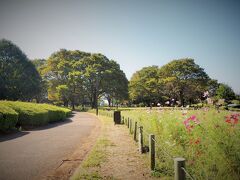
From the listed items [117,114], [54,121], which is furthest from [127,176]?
[54,121]

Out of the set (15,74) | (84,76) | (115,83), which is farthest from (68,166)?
(84,76)

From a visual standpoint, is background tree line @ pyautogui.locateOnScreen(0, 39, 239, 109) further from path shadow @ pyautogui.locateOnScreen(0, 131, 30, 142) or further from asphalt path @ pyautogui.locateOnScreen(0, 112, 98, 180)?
asphalt path @ pyautogui.locateOnScreen(0, 112, 98, 180)

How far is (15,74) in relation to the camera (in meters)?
38.6

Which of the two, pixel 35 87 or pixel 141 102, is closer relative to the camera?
pixel 35 87

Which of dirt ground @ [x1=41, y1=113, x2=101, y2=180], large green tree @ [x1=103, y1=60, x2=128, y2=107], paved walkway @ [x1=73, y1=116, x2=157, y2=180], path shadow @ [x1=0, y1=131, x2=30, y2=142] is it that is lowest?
dirt ground @ [x1=41, y1=113, x2=101, y2=180]

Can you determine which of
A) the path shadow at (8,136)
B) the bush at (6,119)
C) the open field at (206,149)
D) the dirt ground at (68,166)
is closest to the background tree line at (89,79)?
the bush at (6,119)

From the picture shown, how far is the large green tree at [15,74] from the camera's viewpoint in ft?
122

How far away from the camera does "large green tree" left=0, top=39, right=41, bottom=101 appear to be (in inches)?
1464

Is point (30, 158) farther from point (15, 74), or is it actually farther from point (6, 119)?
point (15, 74)

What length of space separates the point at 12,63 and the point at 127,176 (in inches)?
1647

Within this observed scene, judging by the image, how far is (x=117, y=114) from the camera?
59.2 feet

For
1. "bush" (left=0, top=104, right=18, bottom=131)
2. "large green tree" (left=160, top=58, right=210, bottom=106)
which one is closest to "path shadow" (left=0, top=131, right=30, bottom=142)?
"bush" (left=0, top=104, right=18, bottom=131)

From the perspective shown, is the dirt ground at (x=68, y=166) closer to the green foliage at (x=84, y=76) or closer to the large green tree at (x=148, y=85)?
the green foliage at (x=84, y=76)

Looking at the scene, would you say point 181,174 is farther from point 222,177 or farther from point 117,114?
point 117,114
